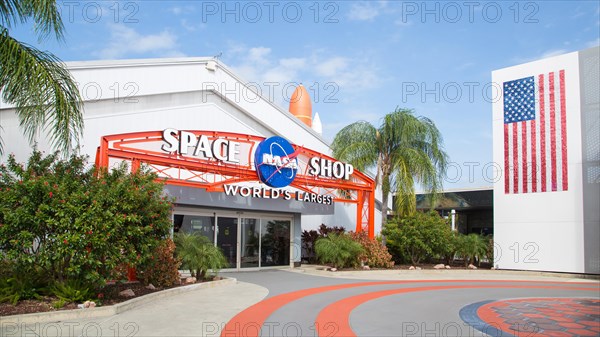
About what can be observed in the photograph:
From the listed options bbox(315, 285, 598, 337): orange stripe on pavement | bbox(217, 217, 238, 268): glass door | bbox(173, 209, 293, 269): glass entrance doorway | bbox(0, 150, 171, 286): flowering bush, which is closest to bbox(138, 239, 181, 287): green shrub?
bbox(0, 150, 171, 286): flowering bush

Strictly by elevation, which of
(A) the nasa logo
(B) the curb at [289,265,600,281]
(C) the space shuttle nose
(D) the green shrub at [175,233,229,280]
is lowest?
(B) the curb at [289,265,600,281]

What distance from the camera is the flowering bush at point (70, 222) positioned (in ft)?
34.2

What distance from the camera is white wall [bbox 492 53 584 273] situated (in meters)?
22.5

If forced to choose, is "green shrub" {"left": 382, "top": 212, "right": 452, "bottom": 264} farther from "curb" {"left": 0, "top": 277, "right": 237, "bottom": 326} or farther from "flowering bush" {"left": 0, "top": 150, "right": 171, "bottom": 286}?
"flowering bush" {"left": 0, "top": 150, "right": 171, "bottom": 286}

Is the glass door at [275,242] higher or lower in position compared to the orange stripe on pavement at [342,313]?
higher

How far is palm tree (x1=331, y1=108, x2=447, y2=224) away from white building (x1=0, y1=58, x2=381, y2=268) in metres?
1.42

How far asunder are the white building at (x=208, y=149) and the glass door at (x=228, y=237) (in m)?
0.04

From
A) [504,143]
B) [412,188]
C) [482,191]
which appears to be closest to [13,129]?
[412,188]

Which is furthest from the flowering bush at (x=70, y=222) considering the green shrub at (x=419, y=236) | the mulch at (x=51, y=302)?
the green shrub at (x=419, y=236)

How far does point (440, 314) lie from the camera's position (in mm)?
11422

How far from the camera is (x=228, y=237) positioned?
2222 cm

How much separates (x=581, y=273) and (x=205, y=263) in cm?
1666

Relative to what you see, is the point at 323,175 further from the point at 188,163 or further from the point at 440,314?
the point at 440,314

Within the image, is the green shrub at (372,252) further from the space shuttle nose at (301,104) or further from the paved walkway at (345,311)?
the space shuttle nose at (301,104)
